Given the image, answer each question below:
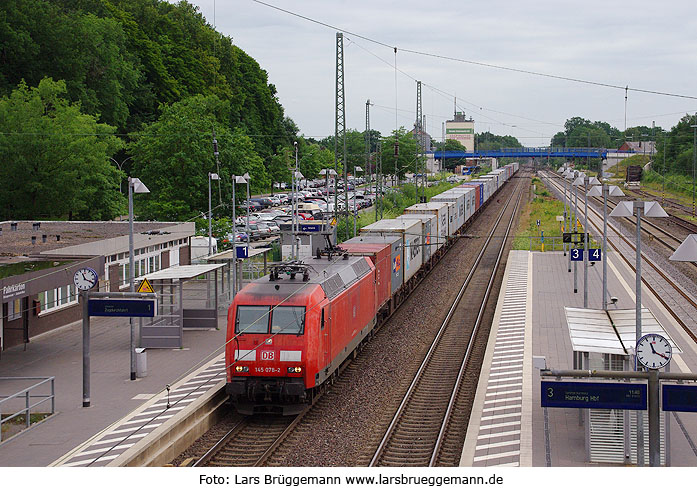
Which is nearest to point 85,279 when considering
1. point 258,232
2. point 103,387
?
point 103,387

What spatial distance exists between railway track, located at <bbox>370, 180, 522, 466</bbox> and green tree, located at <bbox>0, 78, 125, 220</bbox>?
2295 cm

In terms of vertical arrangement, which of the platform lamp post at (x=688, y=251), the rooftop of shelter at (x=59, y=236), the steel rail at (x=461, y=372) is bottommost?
the steel rail at (x=461, y=372)

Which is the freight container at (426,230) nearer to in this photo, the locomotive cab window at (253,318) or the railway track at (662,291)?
the railway track at (662,291)

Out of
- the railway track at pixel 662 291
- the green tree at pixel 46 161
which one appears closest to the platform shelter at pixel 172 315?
the railway track at pixel 662 291

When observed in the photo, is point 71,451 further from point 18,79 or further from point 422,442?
point 18,79

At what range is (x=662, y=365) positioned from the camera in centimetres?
1226

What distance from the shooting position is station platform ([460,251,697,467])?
14.4 m

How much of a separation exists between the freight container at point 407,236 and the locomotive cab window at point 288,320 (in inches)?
532

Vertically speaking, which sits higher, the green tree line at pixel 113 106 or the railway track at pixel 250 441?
the green tree line at pixel 113 106

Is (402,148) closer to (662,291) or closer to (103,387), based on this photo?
(662,291)

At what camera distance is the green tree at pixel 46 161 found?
137ft

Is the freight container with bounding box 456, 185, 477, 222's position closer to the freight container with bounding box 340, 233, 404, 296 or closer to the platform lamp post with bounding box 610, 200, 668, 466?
the freight container with bounding box 340, 233, 404, 296

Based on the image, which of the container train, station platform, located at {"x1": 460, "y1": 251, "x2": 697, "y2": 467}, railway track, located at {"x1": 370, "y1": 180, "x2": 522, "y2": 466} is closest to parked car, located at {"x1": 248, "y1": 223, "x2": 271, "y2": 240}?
station platform, located at {"x1": 460, "y1": 251, "x2": 697, "y2": 467}

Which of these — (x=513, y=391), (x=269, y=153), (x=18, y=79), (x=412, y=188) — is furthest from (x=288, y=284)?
(x=269, y=153)
